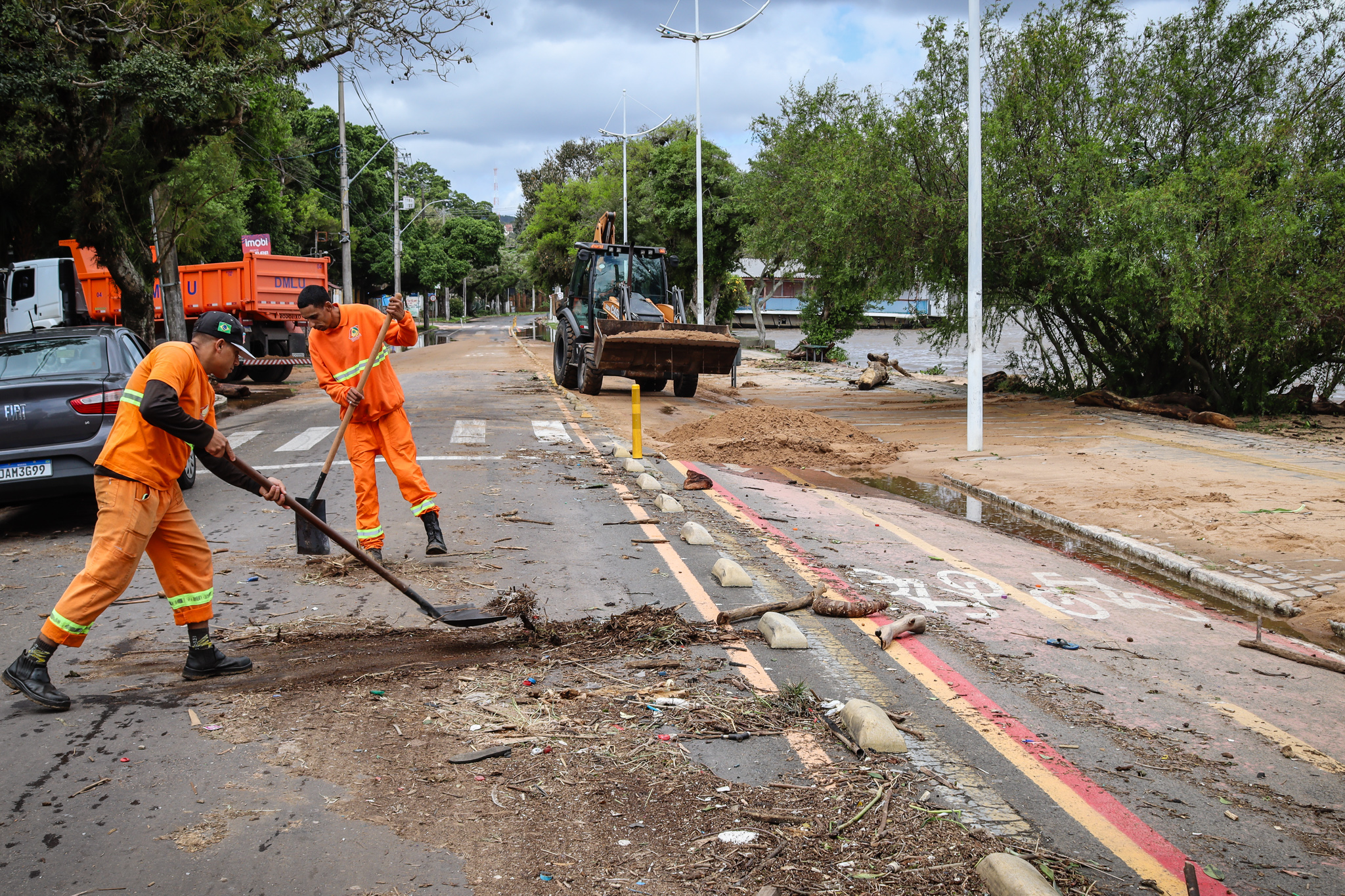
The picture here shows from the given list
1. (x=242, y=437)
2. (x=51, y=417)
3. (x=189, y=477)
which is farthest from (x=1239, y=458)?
(x=242, y=437)

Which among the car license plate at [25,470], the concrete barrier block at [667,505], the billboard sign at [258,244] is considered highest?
the billboard sign at [258,244]

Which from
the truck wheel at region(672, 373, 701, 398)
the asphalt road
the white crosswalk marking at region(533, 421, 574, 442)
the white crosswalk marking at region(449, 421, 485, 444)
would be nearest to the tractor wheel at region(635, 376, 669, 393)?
the truck wheel at region(672, 373, 701, 398)

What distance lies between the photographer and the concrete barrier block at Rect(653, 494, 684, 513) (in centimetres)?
875

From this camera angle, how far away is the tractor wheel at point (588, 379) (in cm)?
1978

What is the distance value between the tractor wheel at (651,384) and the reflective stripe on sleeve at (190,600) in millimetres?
14602

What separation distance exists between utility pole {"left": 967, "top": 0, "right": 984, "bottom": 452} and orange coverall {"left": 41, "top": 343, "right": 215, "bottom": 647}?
32.2 ft

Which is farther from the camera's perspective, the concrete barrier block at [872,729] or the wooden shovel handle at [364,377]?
the wooden shovel handle at [364,377]

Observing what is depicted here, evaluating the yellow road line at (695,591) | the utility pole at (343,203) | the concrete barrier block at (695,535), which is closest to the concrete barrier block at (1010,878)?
the yellow road line at (695,591)

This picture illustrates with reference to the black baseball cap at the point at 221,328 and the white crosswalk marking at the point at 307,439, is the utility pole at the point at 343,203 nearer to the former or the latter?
the white crosswalk marking at the point at 307,439

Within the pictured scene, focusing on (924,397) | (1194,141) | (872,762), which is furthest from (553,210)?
(872,762)

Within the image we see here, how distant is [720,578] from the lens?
640cm

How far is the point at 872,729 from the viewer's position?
3.95 meters

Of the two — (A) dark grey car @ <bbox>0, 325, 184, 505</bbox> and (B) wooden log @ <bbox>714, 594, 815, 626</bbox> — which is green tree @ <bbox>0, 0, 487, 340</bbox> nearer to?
(A) dark grey car @ <bbox>0, 325, 184, 505</bbox>

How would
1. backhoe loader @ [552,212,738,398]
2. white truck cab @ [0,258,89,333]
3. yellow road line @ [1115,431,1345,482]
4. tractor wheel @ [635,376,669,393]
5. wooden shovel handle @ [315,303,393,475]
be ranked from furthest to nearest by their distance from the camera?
tractor wheel @ [635,376,669,393] < white truck cab @ [0,258,89,333] < backhoe loader @ [552,212,738,398] < yellow road line @ [1115,431,1345,482] < wooden shovel handle @ [315,303,393,475]
